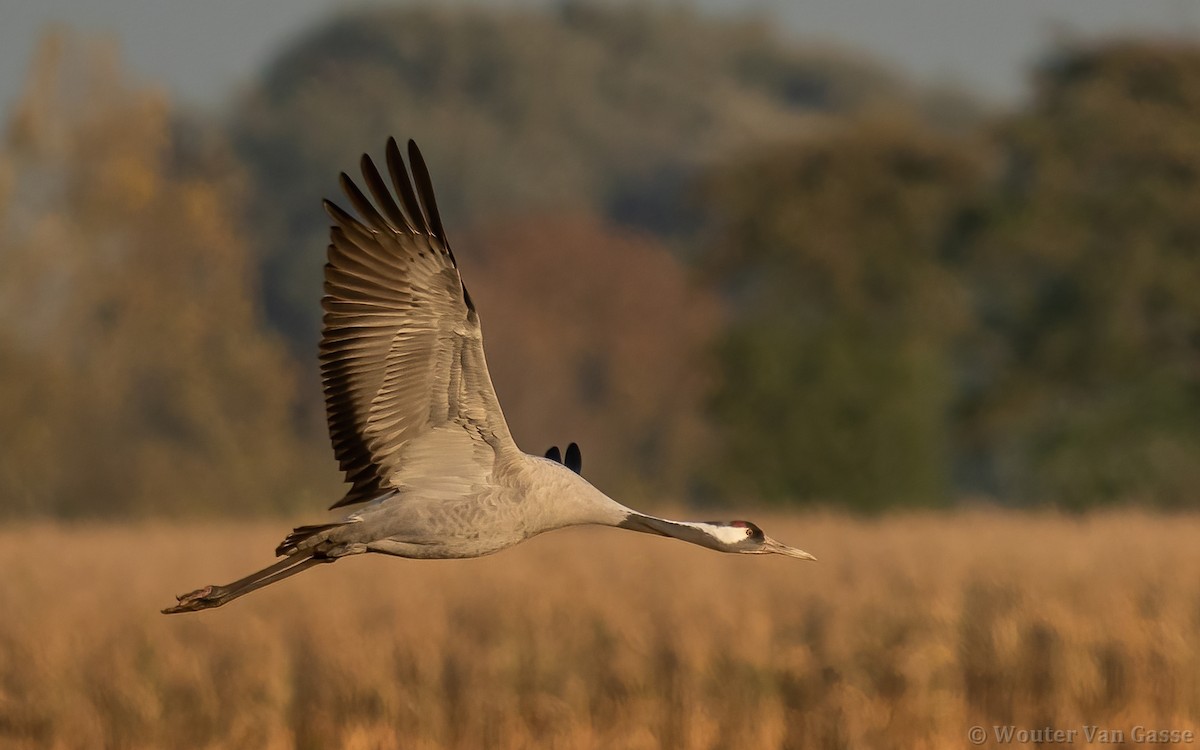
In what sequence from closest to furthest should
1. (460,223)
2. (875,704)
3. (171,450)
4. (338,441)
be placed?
(338,441) < (875,704) < (171,450) < (460,223)

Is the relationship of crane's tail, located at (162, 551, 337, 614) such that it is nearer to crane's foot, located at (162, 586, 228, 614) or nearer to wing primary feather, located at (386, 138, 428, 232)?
crane's foot, located at (162, 586, 228, 614)

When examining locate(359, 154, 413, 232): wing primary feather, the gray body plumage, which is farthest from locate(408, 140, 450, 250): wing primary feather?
the gray body plumage

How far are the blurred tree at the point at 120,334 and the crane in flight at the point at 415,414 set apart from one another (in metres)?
29.7

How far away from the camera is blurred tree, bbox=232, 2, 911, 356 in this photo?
244 feet

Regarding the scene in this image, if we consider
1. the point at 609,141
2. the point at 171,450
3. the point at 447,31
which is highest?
the point at 447,31

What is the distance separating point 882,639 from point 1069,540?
6.33 m

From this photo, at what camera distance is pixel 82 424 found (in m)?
37.9


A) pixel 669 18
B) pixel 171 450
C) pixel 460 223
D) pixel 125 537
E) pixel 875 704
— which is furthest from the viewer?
pixel 669 18

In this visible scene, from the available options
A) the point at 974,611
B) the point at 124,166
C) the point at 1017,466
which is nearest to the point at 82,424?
the point at 124,166

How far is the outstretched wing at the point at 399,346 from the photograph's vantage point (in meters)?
6.45

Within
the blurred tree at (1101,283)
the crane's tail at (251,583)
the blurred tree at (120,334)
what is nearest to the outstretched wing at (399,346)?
the crane's tail at (251,583)

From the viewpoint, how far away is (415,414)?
21.8 ft

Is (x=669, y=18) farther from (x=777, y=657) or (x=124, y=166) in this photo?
(x=777, y=657)

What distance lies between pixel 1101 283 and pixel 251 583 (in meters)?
27.8
